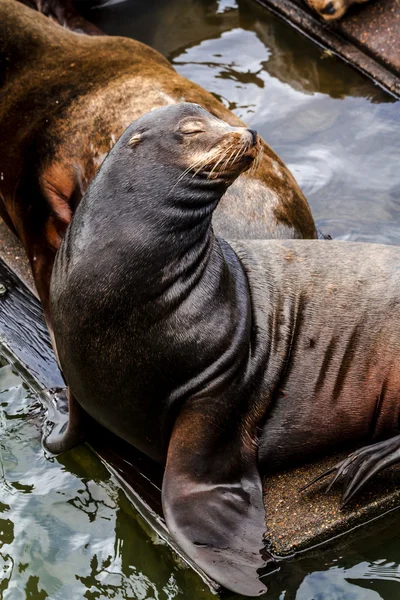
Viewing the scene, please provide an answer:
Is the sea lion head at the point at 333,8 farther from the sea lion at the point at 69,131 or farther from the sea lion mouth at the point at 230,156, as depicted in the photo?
the sea lion mouth at the point at 230,156

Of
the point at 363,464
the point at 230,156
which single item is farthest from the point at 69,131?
the point at 363,464

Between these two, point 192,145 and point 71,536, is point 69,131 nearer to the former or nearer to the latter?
point 192,145

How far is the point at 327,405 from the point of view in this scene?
448 cm

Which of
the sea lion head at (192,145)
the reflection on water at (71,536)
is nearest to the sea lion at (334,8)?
the sea lion head at (192,145)

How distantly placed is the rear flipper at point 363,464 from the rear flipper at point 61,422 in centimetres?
114

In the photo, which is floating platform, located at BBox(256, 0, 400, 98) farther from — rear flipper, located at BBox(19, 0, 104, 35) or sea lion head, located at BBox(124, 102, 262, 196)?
sea lion head, located at BBox(124, 102, 262, 196)

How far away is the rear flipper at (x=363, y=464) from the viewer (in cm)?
429

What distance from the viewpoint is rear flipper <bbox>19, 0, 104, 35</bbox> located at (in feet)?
27.5

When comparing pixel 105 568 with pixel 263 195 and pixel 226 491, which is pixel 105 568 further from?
pixel 263 195

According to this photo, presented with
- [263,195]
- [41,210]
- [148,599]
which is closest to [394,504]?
[148,599]

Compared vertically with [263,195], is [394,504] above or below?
below

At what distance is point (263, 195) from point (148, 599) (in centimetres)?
231

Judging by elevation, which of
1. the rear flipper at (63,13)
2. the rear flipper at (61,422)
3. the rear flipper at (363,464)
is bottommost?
the rear flipper at (363,464)

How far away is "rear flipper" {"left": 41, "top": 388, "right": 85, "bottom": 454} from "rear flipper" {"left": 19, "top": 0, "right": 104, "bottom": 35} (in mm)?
4258
